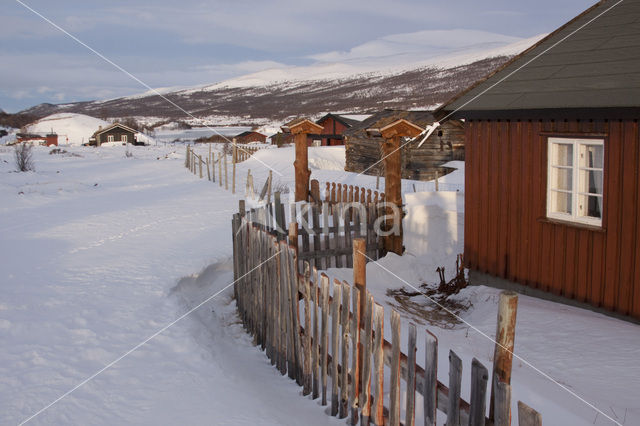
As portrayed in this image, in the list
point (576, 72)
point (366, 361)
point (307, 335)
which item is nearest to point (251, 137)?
point (576, 72)

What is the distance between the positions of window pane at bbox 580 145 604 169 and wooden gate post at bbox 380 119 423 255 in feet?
9.99

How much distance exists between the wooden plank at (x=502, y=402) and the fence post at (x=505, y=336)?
0.9 inches

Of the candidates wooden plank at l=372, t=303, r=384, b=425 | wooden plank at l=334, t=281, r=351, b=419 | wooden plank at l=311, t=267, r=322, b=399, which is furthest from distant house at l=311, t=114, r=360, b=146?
wooden plank at l=372, t=303, r=384, b=425

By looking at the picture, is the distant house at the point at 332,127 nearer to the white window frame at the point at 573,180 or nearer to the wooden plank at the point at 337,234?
the wooden plank at the point at 337,234

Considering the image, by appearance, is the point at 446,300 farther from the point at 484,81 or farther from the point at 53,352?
the point at 53,352

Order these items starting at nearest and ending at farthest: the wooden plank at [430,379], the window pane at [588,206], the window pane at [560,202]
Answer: the wooden plank at [430,379], the window pane at [588,206], the window pane at [560,202]

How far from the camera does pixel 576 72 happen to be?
26.3 feet

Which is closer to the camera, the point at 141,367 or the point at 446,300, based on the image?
the point at 141,367

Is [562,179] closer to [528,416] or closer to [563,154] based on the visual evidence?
[563,154]

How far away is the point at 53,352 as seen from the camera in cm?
601

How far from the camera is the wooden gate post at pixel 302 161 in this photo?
1477 centimetres

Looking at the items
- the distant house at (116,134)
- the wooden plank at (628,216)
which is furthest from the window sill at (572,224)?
the distant house at (116,134)

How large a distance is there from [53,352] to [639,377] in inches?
225

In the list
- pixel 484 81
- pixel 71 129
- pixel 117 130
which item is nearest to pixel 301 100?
pixel 71 129
